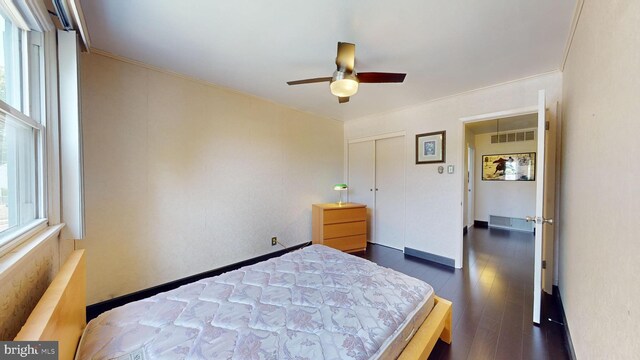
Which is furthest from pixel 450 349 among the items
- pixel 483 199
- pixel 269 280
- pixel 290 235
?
pixel 483 199

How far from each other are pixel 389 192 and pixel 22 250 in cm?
367

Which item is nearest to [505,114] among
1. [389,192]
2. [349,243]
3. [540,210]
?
[540,210]

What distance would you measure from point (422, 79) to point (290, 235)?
2.74 m

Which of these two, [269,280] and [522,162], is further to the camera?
[522,162]

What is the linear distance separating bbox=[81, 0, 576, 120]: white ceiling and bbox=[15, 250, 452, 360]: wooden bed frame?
164 centimetres

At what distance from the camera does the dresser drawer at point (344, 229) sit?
130 inches

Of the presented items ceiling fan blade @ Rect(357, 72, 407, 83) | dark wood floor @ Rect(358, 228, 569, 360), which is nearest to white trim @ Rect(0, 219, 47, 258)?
ceiling fan blade @ Rect(357, 72, 407, 83)

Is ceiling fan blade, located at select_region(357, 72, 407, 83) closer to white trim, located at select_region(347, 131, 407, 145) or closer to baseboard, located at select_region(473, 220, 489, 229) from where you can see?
white trim, located at select_region(347, 131, 407, 145)

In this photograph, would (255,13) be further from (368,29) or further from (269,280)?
(269,280)

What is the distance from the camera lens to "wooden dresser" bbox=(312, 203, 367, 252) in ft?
10.9

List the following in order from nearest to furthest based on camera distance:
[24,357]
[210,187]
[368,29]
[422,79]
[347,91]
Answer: [24,357], [368,29], [347,91], [422,79], [210,187]

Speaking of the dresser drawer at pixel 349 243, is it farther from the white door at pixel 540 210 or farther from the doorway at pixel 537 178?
the white door at pixel 540 210

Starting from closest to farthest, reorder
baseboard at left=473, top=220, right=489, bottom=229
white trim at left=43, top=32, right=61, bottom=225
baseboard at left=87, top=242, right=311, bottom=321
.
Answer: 1. white trim at left=43, top=32, right=61, bottom=225
2. baseboard at left=87, top=242, right=311, bottom=321
3. baseboard at left=473, top=220, right=489, bottom=229

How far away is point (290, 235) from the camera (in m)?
3.40
